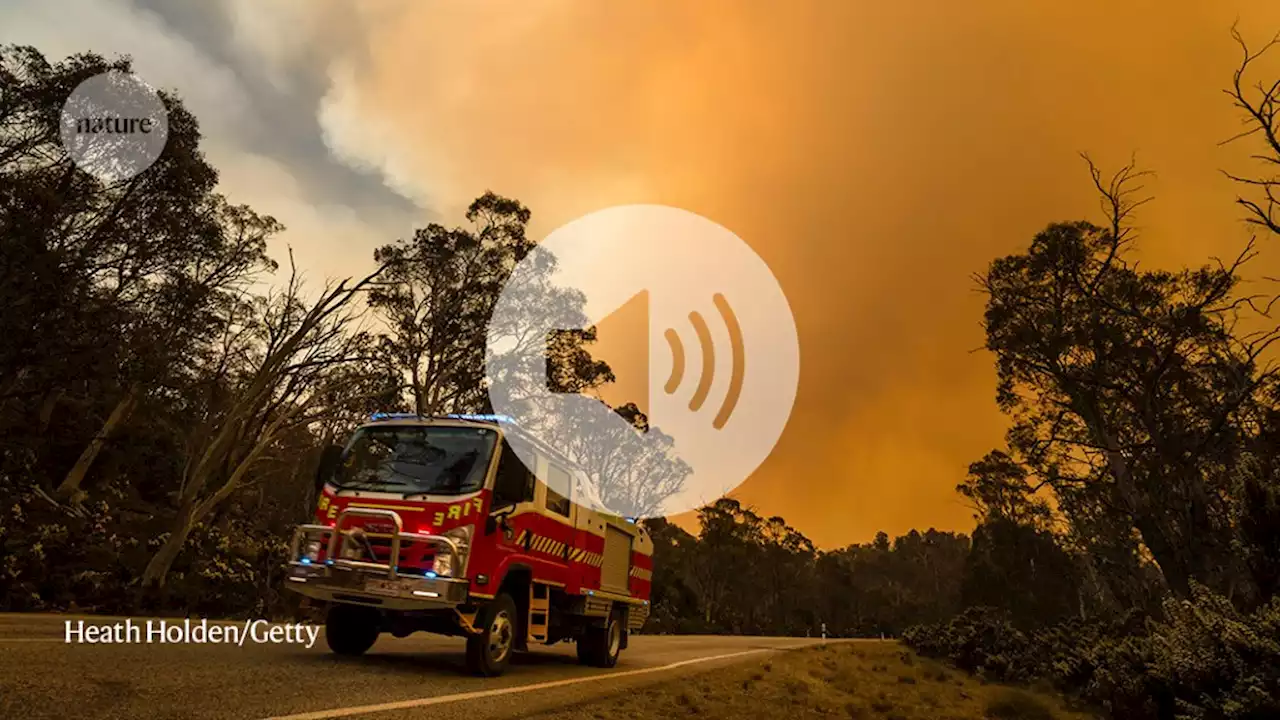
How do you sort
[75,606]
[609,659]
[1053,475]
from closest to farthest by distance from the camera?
1. [609,659]
2. [75,606]
3. [1053,475]

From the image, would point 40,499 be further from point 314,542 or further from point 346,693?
point 346,693

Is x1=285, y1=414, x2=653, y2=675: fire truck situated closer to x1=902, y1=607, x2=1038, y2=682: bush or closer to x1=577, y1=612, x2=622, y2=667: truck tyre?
x1=577, y1=612, x2=622, y2=667: truck tyre

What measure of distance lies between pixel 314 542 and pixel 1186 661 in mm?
8251

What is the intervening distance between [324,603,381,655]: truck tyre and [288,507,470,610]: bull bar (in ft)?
3.42

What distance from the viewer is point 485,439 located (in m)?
7.93

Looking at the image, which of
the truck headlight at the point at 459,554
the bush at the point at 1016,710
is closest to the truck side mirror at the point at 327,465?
the truck headlight at the point at 459,554

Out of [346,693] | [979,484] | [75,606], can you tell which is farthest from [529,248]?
[979,484]

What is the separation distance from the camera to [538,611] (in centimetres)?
834

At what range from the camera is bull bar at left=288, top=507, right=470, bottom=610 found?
679 centimetres

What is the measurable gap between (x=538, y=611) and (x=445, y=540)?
6.20ft

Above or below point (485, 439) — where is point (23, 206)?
above

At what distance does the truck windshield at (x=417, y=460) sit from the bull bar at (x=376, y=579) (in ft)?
1.47

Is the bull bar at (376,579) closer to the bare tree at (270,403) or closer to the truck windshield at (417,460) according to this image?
the truck windshield at (417,460)

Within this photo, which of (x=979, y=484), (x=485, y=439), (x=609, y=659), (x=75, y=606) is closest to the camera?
(x=485, y=439)
